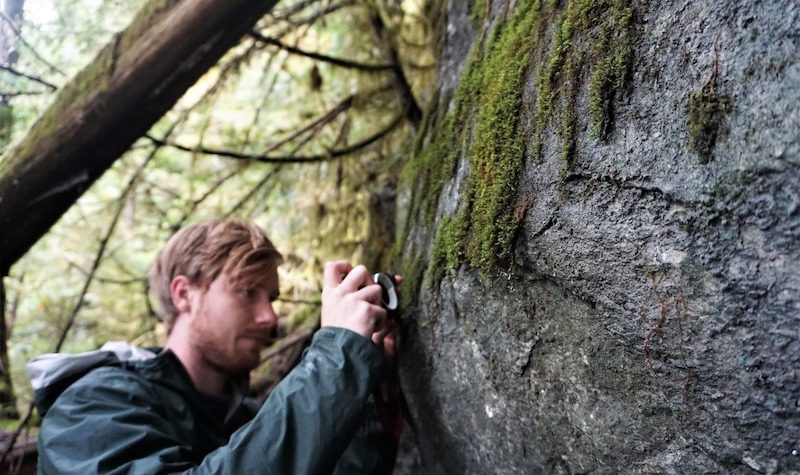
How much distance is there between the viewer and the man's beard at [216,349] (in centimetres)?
291

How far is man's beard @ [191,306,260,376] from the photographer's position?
115 inches

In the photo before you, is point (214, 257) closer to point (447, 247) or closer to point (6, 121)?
point (447, 247)

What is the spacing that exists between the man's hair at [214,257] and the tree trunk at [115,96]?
0.67 metres

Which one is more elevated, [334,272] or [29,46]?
[29,46]

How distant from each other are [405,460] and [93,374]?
73.9 inches

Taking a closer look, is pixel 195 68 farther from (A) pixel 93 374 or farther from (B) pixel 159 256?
(A) pixel 93 374

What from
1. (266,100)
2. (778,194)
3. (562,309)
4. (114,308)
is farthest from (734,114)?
(114,308)

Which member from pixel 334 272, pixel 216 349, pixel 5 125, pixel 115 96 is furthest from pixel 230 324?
pixel 5 125

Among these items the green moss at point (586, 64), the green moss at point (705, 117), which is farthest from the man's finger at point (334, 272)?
the green moss at point (705, 117)

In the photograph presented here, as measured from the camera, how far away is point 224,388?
10.3ft

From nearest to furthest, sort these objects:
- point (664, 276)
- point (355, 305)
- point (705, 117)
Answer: point (705, 117) < point (664, 276) < point (355, 305)

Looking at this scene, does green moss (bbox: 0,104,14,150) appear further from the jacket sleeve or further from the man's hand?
the jacket sleeve

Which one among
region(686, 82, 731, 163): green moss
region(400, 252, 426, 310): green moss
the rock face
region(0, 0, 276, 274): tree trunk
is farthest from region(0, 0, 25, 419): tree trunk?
region(686, 82, 731, 163): green moss

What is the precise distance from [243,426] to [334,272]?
769 millimetres
